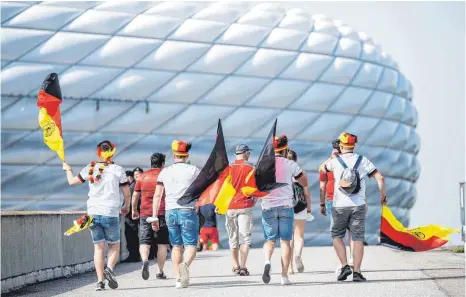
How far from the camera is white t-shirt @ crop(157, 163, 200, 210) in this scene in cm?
1093

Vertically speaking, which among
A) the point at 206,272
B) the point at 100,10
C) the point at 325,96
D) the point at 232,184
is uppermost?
the point at 100,10

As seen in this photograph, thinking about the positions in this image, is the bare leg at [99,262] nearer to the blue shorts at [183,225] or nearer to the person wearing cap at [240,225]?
the blue shorts at [183,225]

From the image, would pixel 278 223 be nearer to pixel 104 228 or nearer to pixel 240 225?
pixel 240 225

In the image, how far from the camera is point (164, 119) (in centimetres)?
3073

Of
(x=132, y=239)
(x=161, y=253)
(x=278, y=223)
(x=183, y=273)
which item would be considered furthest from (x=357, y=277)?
(x=132, y=239)

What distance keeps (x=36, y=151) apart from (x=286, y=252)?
1998 cm

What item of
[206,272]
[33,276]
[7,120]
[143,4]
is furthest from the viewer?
[143,4]

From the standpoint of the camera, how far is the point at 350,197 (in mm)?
11070

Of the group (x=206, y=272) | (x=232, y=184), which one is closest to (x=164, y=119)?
(x=206, y=272)

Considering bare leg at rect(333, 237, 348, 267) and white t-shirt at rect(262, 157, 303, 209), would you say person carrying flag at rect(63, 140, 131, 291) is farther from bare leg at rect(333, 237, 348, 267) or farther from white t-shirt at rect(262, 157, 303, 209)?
bare leg at rect(333, 237, 348, 267)

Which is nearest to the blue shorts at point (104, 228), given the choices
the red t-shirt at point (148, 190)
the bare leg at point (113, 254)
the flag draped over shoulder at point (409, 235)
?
→ the bare leg at point (113, 254)

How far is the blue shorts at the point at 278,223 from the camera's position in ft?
35.9

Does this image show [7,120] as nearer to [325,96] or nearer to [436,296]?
[325,96]

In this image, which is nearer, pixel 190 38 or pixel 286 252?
pixel 286 252
